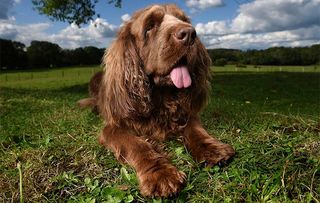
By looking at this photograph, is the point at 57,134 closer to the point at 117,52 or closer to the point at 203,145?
the point at 117,52

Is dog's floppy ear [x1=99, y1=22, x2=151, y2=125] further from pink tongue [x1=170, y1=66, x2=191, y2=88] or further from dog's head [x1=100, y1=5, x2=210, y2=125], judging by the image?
pink tongue [x1=170, y1=66, x2=191, y2=88]

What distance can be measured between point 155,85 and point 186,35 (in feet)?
2.46

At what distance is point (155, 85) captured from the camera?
4152 millimetres

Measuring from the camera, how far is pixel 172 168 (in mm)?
2939

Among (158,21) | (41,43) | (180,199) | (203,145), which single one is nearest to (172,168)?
(180,199)

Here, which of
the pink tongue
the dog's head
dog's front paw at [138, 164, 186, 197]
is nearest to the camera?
dog's front paw at [138, 164, 186, 197]

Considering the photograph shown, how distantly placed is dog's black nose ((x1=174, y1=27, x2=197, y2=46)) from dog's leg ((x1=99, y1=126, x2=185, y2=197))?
39.5 inches

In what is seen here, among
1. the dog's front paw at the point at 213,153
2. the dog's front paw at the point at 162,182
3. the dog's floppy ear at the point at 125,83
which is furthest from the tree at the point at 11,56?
the dog's front paw at the point at 162,182

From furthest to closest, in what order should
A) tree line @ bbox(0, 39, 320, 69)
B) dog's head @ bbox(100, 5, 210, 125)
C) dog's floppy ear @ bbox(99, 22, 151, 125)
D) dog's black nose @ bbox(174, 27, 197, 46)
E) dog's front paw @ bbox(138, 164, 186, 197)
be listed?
tree line @ bbox(0, 39, 320, 69) < dog's floppy ear @ bbox(99, 22, 151, 125) < dog's head @ bbox(100, 5, 210, 125) < dog's black nose @ bbox(174, 27, 197, 46) < dog's front paw @ bbox(138, 164, 186, 197)

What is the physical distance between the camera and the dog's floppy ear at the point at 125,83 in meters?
4.09

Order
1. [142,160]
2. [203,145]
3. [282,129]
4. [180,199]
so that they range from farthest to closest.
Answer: [282,129]
[203,145]
[142,160]
[180,199]

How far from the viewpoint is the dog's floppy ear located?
13.4 feet

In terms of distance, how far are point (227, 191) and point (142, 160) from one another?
0.75 m

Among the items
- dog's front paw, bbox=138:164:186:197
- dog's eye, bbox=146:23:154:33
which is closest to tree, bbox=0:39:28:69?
dog's eye, bbox=146:23:154:33
